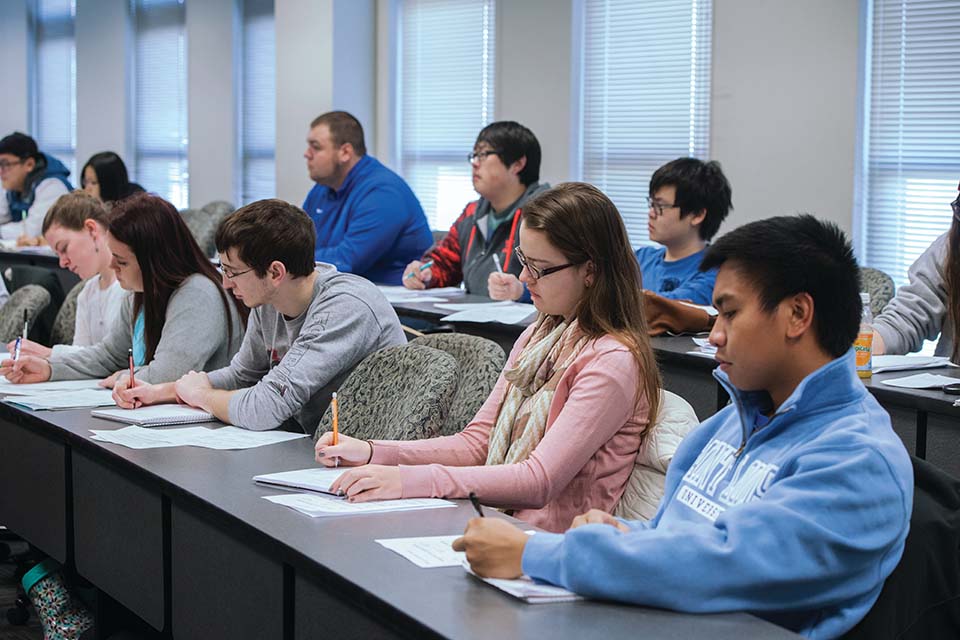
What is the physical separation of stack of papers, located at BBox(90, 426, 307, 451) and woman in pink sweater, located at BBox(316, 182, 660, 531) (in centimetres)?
34

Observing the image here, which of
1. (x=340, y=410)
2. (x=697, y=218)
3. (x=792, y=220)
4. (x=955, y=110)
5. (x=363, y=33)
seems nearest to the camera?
(x=792, y=220)

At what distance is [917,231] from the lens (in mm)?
4980

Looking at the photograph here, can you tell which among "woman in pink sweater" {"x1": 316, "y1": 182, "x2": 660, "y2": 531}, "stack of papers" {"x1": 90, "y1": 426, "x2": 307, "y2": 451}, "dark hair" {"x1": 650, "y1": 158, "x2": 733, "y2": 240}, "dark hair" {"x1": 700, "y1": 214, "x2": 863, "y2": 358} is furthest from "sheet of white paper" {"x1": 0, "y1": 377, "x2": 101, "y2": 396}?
"dark hair" {"x1": 700, "y1": 214, "x2": 863, "y2": 358}

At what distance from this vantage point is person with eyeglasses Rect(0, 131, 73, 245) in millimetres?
7965

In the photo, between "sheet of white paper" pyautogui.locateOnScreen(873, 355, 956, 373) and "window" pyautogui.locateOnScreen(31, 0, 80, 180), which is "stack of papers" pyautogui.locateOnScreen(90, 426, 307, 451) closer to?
"sheet of white paper" pyautogui.locateOnScreen(873, 355, 956, 373)

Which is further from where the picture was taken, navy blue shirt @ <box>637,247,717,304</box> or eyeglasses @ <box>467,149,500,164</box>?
eyeglasses @ <box>467,149,500,164</box>

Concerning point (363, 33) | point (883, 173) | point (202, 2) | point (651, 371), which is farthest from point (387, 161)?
point (651, 371)

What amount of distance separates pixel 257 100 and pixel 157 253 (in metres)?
5.94

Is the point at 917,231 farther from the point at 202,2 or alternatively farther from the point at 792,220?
the point at 202,2

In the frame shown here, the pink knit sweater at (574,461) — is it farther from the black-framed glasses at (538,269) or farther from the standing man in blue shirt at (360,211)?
the standing man in blue shirt at (360,211)

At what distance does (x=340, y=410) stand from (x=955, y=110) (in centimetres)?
332

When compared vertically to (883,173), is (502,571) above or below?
below

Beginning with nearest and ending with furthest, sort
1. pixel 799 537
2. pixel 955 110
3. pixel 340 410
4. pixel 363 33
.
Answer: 1. pixel 799 537
2. pixel 340 410
3. pixel 955 110
4. pixel 363 33

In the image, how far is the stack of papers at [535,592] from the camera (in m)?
1.39
